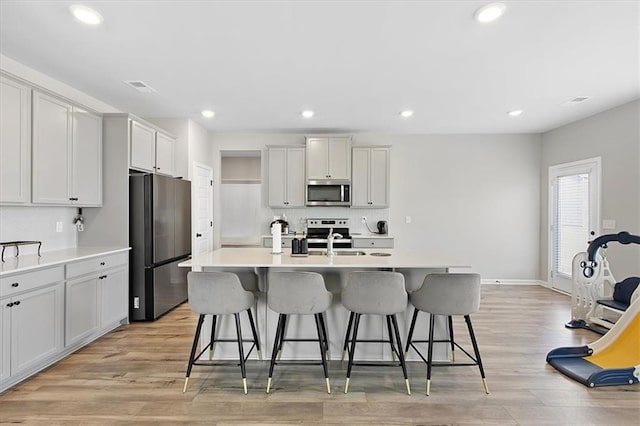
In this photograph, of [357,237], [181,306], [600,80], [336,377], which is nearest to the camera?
[336,377]

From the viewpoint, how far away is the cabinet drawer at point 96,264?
303 cm

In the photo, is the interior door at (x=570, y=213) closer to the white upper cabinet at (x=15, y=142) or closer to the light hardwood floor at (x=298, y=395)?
the light hardwood floor at (x=298, y=395)

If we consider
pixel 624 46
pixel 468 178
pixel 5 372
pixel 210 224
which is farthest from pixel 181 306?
pixel 624 46

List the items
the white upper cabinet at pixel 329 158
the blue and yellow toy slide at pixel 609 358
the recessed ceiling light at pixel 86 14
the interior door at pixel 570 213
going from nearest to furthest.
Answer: the recessed ceiling light at pixel 86 14
the blue and yellow toy slide at pixel 609 358
the interior door at pixel 570 213
the white upper cabinet at pixel 329 158

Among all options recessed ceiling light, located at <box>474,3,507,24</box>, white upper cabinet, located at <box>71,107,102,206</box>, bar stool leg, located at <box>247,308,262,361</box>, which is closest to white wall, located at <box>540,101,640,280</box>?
recessed ceiling light, located at <box>474,3,507,24</box>

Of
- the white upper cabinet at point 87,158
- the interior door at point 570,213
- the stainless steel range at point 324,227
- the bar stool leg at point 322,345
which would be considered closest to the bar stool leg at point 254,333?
the bar stool leg at point 322,345

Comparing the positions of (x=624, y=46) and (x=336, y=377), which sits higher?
(x=624, y=46)

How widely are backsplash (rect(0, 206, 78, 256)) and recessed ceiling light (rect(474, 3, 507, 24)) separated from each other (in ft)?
13.1

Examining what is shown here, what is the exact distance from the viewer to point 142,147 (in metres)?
4.16

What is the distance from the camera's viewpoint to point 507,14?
2.36 m

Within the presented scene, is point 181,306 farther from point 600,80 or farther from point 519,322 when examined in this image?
point 600,80

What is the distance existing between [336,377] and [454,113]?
3.73 meters

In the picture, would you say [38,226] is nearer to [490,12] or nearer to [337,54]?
[337,54]

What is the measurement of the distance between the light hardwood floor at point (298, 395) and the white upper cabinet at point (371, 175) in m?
2.87
